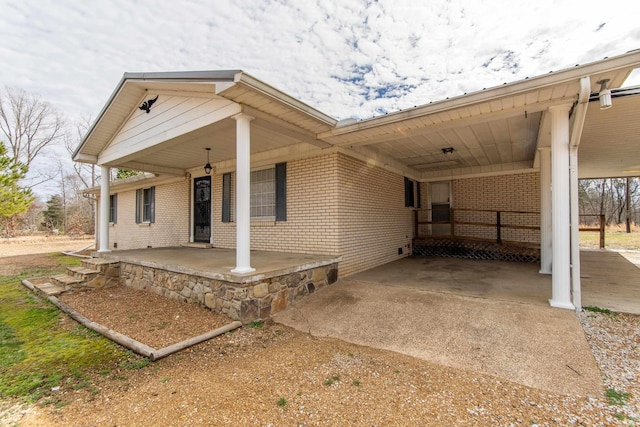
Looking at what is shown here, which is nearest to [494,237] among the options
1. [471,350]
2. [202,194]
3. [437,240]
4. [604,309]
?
[437,240]

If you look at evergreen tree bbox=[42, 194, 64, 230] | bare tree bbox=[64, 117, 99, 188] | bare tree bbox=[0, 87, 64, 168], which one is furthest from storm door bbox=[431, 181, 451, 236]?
evergreen tree bbox=[42, 194, 64, 230]

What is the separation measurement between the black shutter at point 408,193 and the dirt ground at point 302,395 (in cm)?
624

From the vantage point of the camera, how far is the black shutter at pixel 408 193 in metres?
8.79

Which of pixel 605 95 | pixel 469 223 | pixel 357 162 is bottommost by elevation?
pixel 469 223

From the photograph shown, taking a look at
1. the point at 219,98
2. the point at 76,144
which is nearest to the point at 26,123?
the point at 76,144

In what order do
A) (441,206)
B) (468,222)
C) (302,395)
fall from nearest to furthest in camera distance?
(302,395) → (468,222) → (441,206)

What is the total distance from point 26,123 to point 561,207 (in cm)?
3400

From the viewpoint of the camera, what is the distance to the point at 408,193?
29.5 ft

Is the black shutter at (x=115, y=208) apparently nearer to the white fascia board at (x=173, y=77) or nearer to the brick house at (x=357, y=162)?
the brick house at (x=357, y=162)

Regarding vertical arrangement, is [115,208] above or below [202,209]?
above

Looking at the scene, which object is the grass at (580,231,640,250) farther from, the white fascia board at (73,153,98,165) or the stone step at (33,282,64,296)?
the white fascia board at (73,153,98,165)

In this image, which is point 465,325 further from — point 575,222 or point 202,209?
point 202,209

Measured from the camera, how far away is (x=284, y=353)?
3.19m

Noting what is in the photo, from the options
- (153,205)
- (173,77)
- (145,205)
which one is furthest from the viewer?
→ (145,205)
